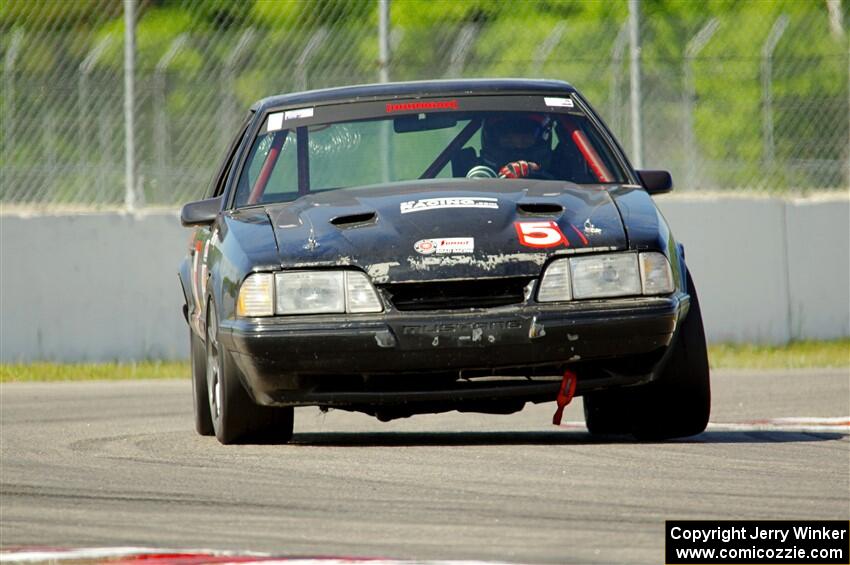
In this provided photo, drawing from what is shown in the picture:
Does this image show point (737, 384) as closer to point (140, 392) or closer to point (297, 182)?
point (140, 392)

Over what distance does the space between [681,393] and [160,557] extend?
3002 millimetres

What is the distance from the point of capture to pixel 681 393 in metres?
7.20

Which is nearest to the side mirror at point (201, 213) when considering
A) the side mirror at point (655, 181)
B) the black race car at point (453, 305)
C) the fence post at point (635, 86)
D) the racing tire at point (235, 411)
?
the black race car at point (453, 305)

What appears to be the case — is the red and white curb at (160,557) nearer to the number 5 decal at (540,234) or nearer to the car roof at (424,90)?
the number 5 decal at (540,234)

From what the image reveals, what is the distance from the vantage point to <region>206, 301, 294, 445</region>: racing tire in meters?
7.20

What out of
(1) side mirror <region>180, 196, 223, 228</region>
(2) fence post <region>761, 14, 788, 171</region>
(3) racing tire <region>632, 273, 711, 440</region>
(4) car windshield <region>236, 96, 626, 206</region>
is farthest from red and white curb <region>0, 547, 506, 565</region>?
(2) fence post <region>761, 14, 788, 171</region>

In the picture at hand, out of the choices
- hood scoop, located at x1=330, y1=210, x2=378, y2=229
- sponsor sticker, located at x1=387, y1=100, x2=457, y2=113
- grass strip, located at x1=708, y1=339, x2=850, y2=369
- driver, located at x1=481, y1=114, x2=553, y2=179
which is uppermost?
sponsor sticker, located at x1=387, y1=100, x2=457, y2=113

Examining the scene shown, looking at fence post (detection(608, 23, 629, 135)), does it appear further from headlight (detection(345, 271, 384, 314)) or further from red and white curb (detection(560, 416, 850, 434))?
headlight (detection(345, 271, 384, 314))

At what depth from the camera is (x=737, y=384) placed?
1142cm

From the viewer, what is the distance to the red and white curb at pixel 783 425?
27.1ft

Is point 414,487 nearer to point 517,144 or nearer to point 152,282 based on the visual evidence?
point 517,144

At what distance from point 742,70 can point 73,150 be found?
4970mm

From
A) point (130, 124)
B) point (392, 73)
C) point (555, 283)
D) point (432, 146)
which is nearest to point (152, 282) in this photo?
point (130, 124)

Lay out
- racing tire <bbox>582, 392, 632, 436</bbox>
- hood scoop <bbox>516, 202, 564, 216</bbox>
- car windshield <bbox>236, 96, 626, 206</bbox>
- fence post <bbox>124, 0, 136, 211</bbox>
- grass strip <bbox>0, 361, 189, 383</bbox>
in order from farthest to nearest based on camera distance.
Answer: fence post <bbox>124, 0, 136, 211</bbox> → grass strip <bbox>0, 361, 189, 383</bbox> → car windshield <bbox>236, 96, 626, 206</bbox> → racing tire <bbox>582, 392, 632, 436</bbox> → hood scoop <bbox>516, 202, 564, 216</bbox>
